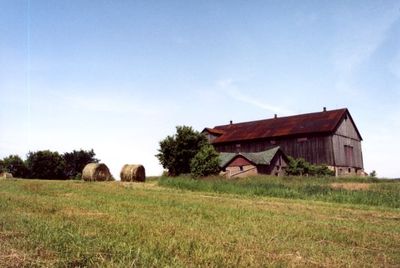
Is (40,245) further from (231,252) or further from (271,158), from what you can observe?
(271,158)

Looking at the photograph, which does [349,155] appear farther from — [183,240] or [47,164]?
[183,240]

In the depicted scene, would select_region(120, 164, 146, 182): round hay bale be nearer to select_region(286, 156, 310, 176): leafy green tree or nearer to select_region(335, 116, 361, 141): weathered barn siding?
select_region(286, 156, 310, 176): leafy green tree

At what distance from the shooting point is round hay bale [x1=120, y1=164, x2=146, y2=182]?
125 feet

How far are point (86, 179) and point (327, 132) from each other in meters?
33.7

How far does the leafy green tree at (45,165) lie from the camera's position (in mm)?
60375

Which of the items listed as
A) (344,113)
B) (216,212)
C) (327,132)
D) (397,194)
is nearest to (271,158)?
(327,132)

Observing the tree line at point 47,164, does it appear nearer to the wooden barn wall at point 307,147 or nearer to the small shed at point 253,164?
the small shed at point 253,164

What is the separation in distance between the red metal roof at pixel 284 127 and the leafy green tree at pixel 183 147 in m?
18.9

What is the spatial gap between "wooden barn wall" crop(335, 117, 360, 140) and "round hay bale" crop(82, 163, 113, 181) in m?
33.6

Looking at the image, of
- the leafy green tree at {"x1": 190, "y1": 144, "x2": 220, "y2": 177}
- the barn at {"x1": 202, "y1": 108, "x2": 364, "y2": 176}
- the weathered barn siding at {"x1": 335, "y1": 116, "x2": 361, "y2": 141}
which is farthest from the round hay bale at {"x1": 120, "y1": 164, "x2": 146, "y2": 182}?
the weathered barn siding at {"x1": 335, "y1": 116, "x2": 361, "y2": 141}

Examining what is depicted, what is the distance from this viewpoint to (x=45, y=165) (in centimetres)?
6044

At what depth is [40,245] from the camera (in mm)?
6121

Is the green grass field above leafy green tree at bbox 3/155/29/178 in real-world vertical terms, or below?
below

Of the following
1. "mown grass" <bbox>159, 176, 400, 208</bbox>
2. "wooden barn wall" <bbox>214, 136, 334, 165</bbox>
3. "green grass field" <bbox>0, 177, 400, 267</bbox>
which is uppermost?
"wooden barn wall" <bbox>214, 136, 334, 165</bbox>
